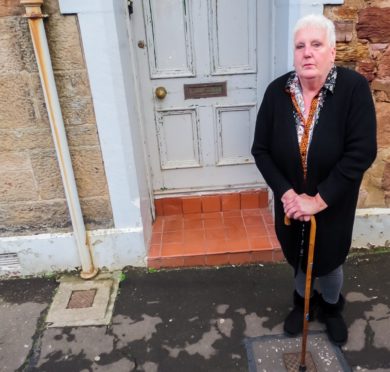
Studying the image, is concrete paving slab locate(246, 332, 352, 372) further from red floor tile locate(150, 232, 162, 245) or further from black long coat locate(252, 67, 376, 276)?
red floor tile locate(150, 232, 162, 245)

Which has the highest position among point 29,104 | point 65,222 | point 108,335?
point 29,104

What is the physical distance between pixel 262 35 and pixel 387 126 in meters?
1.19

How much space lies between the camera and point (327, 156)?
2.04m

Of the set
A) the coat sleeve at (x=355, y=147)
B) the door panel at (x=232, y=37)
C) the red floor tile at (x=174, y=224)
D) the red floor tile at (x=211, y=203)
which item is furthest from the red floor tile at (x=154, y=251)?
the coat sleeve at (x=355, y=147)

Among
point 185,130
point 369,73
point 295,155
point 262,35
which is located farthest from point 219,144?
point 295,155

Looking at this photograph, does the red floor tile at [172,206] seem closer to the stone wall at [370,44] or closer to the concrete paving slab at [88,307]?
the concrete paving slab at [88,307]

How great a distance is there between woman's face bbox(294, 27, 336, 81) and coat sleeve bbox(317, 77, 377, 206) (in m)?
0.20

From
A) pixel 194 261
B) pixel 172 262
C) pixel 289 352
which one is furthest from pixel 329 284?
pixel 172 262

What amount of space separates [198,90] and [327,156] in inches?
65.4

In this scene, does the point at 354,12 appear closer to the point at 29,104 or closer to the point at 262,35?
the point at 262,35

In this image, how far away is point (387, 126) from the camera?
3021 millimetres

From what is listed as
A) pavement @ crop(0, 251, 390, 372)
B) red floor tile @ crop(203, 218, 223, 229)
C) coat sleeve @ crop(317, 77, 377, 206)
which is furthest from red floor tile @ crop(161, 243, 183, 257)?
coat sleeve @ crop(317, 77, 377, 206)

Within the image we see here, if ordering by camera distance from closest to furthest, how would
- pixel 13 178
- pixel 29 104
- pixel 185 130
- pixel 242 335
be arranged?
pixel 242 335, pixel 29 104, pixel 13 178, pixel 185 130

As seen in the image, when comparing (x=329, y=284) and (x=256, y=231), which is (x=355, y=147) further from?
(x=256, y=231)
